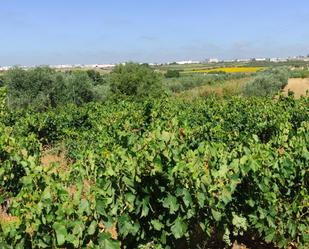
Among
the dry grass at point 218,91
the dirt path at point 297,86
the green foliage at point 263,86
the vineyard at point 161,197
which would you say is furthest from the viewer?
the dirt path at point 297,86

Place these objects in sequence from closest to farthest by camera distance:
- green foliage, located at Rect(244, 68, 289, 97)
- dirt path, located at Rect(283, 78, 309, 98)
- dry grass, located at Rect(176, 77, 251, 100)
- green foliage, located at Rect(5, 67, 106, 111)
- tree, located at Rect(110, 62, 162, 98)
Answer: green foliage, located at Rect(244, 68, 289, 97)
dry grass, located at Rect(176, 77, 251, 100)
green foliage, located at Rect(5, 67, 106, 111)
tree, located at Rect(110, 62, 162, 98)
dirt path, located at Rect(283, 78, 309, 98)

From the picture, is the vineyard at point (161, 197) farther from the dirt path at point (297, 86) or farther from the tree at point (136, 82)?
the dirt path at point (297, 86)

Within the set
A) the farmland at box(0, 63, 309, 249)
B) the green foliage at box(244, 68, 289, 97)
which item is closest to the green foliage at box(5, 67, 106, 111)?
the green foliage at box(244, 68, 289, 97)

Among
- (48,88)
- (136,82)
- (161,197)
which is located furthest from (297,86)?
(161,197)

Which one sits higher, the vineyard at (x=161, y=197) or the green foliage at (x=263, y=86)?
the vineyard at (x=161, y=197)

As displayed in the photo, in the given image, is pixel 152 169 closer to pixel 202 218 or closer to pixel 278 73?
pixel 202 218

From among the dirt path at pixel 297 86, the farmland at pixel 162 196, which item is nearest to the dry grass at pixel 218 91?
the dirt path at pixel 297 86

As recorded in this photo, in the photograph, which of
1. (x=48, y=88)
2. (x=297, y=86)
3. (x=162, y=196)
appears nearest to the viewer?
(x=162, y=196)

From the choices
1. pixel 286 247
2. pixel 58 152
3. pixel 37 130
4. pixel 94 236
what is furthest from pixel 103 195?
pixel 37 130

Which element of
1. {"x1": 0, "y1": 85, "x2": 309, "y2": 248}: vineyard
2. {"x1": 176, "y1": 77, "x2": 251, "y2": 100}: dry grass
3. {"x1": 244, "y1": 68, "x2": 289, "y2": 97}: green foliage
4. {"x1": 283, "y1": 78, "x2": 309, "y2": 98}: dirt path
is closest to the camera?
{"x1": 0, "y1": 85, "x2": 309, "y2": 248}: vineyard

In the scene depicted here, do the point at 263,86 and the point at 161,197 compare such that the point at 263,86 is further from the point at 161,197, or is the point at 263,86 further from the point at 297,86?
the point at 161,197

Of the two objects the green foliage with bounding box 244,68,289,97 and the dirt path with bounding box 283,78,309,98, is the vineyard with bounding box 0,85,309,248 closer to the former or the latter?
the green foliage with bounding box 244,68,289,97

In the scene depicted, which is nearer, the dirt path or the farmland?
the farmland

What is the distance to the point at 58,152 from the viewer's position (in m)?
12.8
